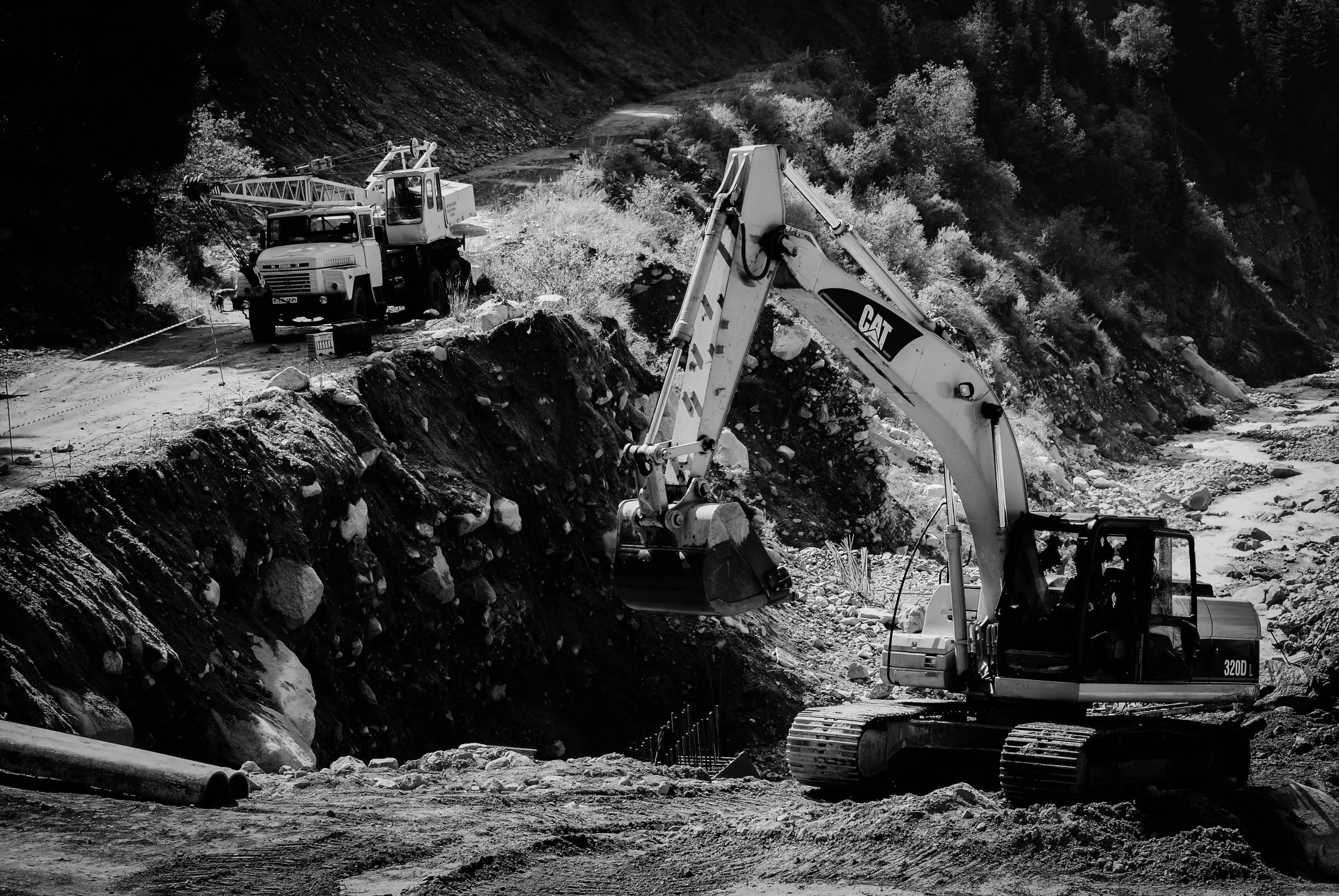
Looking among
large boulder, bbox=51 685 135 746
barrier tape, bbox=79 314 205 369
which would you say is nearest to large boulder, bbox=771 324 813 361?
barrier tape, bbox=79 314 205 369

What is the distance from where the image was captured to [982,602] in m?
11.5

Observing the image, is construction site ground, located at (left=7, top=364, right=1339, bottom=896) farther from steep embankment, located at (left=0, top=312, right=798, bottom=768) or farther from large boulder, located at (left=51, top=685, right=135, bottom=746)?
steep embankment, located at (left=0, top=312, right=798, bottom=768)

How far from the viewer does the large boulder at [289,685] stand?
40.2 feet

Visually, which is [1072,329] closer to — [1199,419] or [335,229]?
[1199,419]

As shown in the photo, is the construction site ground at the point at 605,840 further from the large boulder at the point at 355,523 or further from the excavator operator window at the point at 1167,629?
the large boulder at the point at 355,523

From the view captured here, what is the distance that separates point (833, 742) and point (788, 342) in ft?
42.3

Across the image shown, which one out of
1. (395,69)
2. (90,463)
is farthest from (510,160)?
(90,463)

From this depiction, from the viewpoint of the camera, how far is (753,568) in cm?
878

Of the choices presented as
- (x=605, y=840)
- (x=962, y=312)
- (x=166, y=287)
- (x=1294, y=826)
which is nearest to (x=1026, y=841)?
(x=1294, y=826)

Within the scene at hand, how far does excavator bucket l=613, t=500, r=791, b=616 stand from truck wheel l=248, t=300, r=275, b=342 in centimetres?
1174

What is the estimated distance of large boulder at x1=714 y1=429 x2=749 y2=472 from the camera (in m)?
21.5

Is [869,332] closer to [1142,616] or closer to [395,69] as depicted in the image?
[1142,616]

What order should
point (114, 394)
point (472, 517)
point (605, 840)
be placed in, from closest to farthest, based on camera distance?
1. point (605, 840)
2. point (472, 517)
3. point (114, 394)

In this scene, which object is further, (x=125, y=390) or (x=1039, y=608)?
(x=125, y=390)
